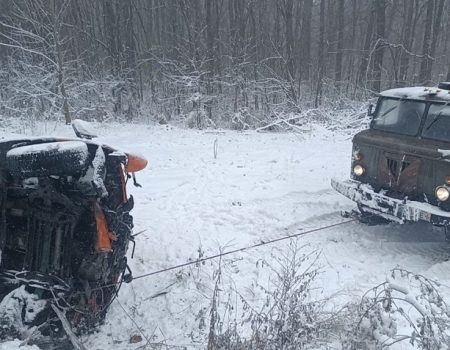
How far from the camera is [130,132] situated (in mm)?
14812

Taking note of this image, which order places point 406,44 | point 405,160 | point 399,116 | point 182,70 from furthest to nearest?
1. point 406,44
2. point 182,70
3. point 399,116
4. point 405,160


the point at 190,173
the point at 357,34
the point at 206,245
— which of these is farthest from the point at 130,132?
the point at 357,34

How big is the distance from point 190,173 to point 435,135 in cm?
493

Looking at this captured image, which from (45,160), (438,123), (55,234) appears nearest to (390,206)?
(438,123)

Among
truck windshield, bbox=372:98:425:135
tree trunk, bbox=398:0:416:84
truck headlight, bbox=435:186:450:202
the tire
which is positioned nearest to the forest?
tree trunk, bbox=398:0:416:84

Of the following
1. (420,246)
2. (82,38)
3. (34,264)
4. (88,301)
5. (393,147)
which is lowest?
(420,246)

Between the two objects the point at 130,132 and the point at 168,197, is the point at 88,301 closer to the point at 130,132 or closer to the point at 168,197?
the point at 168,197

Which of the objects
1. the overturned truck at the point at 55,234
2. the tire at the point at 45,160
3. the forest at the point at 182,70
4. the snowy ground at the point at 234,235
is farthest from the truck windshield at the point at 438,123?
the forest at the point at 182,70

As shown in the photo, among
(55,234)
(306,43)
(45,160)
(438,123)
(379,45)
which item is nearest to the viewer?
(45,160)

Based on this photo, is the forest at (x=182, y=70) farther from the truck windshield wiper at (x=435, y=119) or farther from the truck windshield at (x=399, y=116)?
the truck windshield wiper at (x=435, y=119)

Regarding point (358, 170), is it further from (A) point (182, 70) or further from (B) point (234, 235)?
(A) point (182, 70)

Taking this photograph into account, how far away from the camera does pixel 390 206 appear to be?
6.38 m

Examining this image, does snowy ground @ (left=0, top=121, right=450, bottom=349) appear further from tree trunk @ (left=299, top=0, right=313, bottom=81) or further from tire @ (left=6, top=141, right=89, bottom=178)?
tree trunk @ (left=299, top=0, right=313, bottom=81)

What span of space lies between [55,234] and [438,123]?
5821 millimetres
